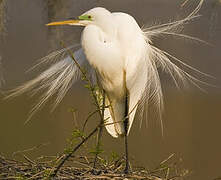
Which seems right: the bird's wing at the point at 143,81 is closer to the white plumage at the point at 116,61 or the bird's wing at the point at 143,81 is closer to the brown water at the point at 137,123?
the white plumage at the point at 116,61

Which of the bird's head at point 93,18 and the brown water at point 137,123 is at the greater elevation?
the bird's head at point 93,18

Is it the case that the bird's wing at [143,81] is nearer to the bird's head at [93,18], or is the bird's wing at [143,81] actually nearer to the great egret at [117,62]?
the great egret at [117,62]

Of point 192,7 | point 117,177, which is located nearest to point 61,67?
Result: point 117,177

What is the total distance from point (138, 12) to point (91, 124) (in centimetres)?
50

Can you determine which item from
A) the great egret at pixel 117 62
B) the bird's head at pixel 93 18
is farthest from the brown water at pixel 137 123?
the bird's head at pixel 93 18

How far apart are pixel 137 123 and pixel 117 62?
0.71 m

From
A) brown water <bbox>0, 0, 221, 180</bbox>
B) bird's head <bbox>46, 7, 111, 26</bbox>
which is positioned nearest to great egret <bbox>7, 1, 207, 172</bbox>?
bird's head <bbox>46, 7, 111, 26</bbox>

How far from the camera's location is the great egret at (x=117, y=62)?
1.13 meters

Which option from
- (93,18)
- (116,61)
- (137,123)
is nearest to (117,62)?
(116,61)

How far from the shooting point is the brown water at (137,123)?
5.36 feet

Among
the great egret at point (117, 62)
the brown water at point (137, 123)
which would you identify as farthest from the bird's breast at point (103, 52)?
the brown water at point (137, 123)

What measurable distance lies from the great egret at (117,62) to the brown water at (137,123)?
31 centimetres

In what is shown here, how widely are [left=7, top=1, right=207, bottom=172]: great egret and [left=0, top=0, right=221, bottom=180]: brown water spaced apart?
0.31 m

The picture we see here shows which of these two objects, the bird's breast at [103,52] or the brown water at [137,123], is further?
the brown water at [137,123]
